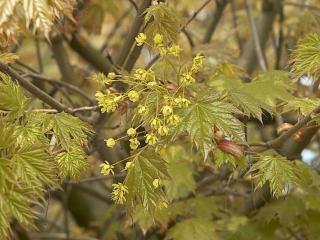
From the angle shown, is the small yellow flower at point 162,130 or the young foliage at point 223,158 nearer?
the small yellow flower at point 162,130

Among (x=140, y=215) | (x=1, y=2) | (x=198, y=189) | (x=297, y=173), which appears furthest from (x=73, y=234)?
(x=1, y=2)

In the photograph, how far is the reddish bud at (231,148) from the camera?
4.61 ft

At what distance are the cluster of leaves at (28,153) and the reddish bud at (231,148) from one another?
1.14ft

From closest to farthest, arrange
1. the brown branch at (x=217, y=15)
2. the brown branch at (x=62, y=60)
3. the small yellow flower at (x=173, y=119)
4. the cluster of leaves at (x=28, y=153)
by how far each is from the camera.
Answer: the cluster of leaves at (x=28, y=153) → the small yellow flower at (x=173, y=119) → the brown branch at (x=217, y=15) → the brown branch at (x=62, y=60)

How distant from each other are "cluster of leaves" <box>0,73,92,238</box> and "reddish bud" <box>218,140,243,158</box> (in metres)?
0.35

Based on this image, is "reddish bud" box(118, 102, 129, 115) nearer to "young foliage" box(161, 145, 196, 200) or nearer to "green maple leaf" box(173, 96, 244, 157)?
"green maple leaf" box(173, 96, 244, 157)

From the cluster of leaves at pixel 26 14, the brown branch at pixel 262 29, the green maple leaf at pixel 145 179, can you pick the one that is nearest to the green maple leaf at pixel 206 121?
the green maple leaf at pixel 145 179

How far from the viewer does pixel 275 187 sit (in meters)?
1.34

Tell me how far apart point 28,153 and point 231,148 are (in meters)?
0.52

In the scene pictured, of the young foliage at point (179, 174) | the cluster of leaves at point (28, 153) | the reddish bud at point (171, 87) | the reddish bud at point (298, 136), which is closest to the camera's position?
the cluster of leaves at point (28, 153)

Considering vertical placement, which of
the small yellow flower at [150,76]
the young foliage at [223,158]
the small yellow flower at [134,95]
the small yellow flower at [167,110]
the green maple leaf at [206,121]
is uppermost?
the small yellow flower at [150,76]

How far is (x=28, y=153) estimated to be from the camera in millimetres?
1190

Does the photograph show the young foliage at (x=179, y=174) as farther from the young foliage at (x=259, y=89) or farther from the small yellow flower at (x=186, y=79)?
the small yellow flower at (x=186, y=79)

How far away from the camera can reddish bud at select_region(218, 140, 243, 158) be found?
1.41 m
